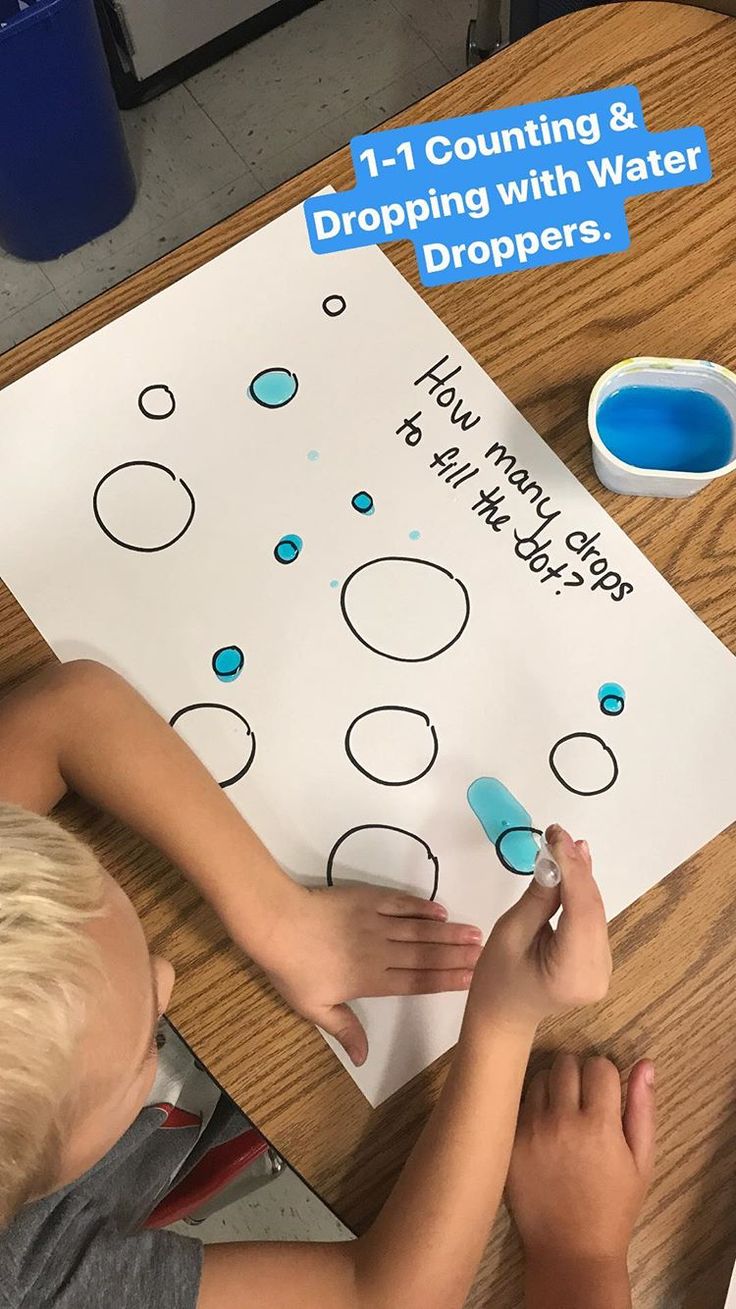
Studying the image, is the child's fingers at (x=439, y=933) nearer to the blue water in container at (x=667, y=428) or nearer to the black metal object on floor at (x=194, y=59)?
the blue water in container at (x=667, y=428)

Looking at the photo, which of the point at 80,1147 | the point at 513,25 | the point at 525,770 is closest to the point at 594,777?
the point at 525,770

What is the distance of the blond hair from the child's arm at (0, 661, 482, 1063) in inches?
3.5

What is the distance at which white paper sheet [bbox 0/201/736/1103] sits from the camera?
0.56m

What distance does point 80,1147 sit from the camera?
50cm

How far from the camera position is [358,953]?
556mm

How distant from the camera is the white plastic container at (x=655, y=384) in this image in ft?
1.86

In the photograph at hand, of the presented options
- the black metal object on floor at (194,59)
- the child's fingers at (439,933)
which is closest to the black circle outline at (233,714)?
the child's fingers at (439,933)

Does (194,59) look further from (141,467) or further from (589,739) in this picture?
(589,739)

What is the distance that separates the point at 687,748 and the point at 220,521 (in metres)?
0.29

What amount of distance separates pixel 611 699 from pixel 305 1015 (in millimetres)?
230

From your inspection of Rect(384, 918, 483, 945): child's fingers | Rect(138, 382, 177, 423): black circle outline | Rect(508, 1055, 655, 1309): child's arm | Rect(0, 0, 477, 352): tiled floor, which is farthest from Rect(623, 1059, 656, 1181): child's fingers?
Rect(0, 0, 477, 352): tiled floor

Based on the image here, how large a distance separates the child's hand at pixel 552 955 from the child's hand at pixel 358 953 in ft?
0.09

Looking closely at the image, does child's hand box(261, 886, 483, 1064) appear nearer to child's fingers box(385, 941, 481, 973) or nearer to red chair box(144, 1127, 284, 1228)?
child's fingers box(385, 941, 481, 973)

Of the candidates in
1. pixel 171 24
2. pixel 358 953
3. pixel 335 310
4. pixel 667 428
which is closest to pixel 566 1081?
pixel 358 953
